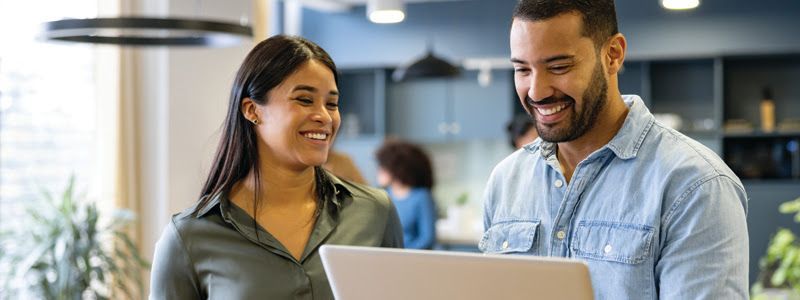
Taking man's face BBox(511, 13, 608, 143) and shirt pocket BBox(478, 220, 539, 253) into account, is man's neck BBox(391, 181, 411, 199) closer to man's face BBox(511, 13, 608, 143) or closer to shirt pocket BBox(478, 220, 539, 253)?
shirt pocket BBox(478, 220, 539, 253)

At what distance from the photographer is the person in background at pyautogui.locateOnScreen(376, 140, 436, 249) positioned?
5754 mm

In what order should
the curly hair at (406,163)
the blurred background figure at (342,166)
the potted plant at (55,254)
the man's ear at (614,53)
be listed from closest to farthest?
the man's ear at (614,53), the blurred background figure at (342,166), the potted plant at (55,254), the curly hair at (406,163)

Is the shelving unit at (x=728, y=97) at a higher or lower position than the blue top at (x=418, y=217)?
higher

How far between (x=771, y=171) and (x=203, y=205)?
714cm

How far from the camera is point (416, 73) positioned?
657 cm

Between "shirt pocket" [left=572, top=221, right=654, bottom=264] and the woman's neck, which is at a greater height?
the woman's neck

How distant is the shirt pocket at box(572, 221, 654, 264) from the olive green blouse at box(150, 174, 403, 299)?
21.6 inches

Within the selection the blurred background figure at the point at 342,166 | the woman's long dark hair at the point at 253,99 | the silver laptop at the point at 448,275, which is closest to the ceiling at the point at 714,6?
the blurred background figure at the point at 342,166

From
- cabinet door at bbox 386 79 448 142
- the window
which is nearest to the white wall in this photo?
the window

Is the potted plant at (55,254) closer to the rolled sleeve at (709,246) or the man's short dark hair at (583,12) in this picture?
the man's short dark hair at (583,12)

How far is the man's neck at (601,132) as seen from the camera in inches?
69.6

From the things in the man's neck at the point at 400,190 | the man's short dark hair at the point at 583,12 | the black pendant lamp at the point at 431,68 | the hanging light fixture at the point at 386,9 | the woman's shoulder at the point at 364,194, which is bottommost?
the man's neck at the point at 400,190

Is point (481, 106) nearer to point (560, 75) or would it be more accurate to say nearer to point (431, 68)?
point (431, 68)

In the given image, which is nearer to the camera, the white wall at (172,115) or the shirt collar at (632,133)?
the shirt collar at (632,133)
